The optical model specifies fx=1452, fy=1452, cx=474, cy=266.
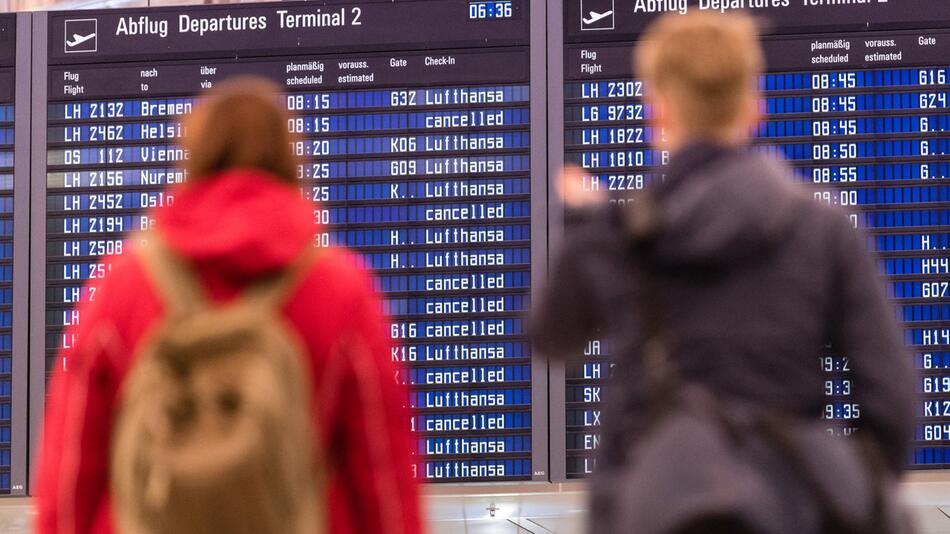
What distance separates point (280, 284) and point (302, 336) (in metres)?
0.09

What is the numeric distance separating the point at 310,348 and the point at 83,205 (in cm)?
369

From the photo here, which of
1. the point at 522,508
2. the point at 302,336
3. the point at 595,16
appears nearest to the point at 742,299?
the point at 302,336

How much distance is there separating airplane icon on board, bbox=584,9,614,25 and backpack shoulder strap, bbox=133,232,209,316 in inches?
136

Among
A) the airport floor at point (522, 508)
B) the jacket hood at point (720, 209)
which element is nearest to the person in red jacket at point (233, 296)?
the jacket hood at point (720, 209)

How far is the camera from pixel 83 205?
577cm

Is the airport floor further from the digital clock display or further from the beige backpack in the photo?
the beige backpack

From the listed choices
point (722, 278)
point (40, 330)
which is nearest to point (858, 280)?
point (722, 278)

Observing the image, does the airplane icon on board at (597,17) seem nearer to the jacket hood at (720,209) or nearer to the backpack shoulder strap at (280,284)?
the backpack shoulder strap at (280,284)

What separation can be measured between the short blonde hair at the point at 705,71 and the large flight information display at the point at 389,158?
3398 mm

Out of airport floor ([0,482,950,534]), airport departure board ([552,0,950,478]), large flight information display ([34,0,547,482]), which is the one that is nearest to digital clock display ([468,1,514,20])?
large flight information display ([34,0,547,482])

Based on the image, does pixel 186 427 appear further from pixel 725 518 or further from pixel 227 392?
pixel 725 518

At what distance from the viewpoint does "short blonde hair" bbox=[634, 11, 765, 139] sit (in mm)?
2088

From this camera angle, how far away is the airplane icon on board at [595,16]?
219 inches

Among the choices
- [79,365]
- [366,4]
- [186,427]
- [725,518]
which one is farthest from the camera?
[366,4]
